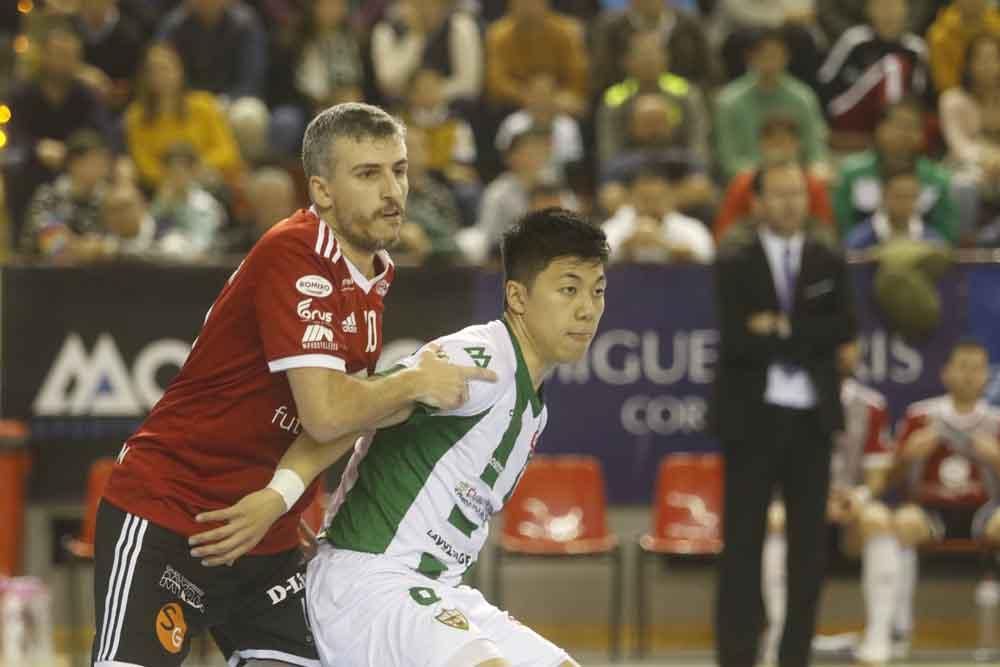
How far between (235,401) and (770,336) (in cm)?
407

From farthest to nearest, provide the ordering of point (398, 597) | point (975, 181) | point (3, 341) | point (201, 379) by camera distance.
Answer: point (975, 181) → point (3, 341) → point (201, 379) → point (398, 597)

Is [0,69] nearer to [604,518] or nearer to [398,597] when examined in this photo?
[604,518]

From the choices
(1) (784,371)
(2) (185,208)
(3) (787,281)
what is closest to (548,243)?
(1) (784,371)

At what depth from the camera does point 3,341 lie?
32.6 feet

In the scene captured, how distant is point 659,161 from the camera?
11406 millimetres

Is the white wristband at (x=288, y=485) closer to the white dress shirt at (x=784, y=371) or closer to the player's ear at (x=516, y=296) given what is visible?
the player's ear at (x=516, y=296)

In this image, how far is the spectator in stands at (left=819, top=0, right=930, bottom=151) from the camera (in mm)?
12977

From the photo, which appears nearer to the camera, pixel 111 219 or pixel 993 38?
pixel 111 219

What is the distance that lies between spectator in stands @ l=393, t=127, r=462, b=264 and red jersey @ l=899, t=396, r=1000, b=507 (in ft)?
9.21

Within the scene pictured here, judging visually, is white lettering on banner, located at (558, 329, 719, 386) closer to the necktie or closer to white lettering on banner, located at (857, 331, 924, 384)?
white lettering on banner, located at (857, 331, 924, 384)

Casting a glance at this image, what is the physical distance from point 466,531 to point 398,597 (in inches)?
13.0

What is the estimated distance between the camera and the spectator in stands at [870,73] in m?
13.0

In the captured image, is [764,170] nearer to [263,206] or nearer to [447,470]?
[263,206]

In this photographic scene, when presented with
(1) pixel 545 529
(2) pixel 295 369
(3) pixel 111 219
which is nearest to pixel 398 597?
(2) pixel 295 369
